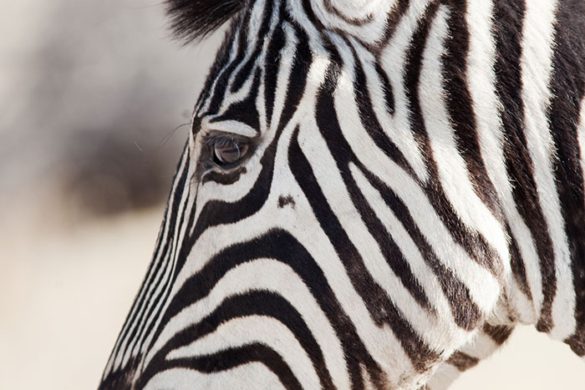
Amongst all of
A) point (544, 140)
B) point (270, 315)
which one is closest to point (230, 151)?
point (270, 315)

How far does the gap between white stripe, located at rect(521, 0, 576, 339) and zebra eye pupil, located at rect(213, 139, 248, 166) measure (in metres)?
0.73

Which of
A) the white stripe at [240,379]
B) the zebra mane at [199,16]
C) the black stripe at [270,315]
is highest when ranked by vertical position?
the zebra mane at [199,16]

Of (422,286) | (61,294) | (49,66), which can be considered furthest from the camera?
(49,66)

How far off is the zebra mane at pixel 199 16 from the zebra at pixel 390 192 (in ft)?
1.34

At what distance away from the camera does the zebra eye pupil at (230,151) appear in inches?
97.6

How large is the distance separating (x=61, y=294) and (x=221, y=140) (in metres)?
6.03

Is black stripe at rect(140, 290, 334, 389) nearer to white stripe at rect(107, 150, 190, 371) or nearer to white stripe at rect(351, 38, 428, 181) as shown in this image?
white stripe at rect(107, 150, 190, 371)

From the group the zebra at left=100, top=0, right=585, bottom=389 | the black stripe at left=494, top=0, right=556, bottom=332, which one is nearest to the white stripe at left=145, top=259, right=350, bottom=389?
the zebra at left=100, top=0, right=585, bottom=389

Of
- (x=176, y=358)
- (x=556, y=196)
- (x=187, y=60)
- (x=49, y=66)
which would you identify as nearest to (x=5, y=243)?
(x=49, y=66)

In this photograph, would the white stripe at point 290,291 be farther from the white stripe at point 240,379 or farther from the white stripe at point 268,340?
the white stripe at point 240,379

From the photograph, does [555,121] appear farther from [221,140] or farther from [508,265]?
[221,140]

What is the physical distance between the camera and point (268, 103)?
8.12ft

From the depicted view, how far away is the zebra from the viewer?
95.3 inches

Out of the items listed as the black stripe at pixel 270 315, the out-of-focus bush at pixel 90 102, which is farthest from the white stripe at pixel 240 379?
the out-of-focus bush at pixel 90 102
